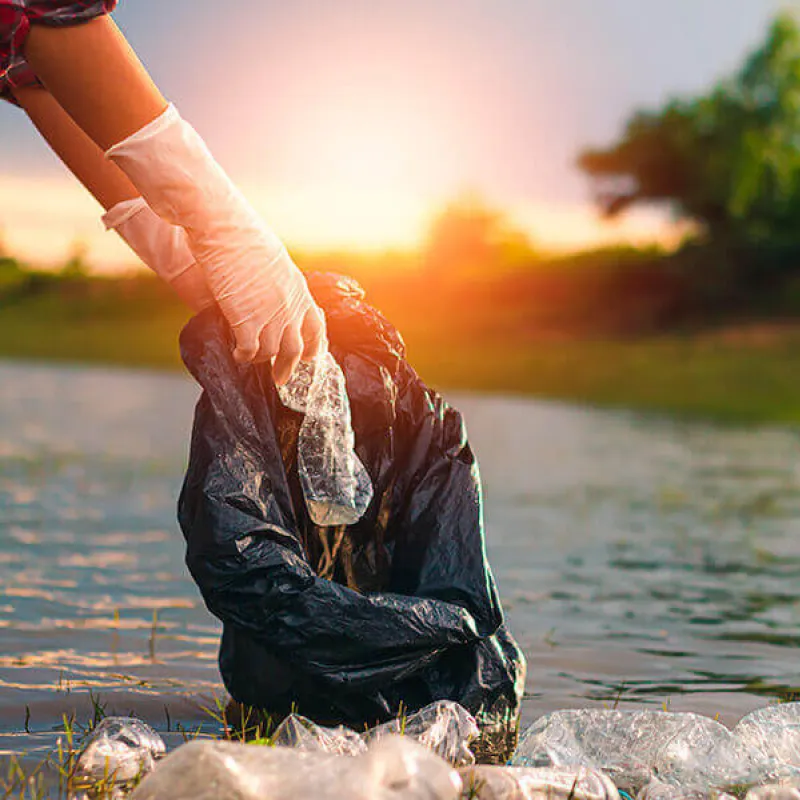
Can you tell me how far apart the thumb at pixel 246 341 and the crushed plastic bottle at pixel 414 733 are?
0.76 metres

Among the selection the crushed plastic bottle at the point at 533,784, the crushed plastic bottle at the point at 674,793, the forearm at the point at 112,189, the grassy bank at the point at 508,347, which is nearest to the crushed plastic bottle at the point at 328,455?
the forearm at the point at 112,189

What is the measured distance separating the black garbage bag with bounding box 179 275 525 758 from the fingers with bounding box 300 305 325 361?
6.9 inches

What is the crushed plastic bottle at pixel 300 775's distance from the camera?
1922 mm

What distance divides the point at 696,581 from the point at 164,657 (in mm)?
2861

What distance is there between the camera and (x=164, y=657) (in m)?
3.74

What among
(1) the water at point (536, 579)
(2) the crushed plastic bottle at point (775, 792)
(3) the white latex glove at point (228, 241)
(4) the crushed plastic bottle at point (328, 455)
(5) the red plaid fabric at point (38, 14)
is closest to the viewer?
(5) the red plaid fabric at point (38, 14)

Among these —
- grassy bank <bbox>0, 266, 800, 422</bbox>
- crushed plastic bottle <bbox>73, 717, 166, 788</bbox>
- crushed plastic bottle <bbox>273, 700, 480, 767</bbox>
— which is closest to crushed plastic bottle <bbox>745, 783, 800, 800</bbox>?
crushed plastic bottle <bbox>273, 700, 480, 767</bbox>

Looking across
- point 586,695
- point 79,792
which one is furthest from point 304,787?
point 586,695

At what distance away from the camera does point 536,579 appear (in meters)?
5.49

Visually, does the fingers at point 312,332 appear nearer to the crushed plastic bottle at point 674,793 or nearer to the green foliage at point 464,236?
the crushed plastic bottle at point 674,793

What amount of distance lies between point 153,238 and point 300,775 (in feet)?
3.98

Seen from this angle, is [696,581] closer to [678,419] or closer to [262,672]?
[262,672]

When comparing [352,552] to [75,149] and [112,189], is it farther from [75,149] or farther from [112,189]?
[75,149]

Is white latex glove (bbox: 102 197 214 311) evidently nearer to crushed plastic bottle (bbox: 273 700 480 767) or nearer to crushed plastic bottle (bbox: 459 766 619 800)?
crushed plastic bottle (bbox: 273 700 480 767)
